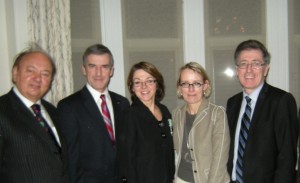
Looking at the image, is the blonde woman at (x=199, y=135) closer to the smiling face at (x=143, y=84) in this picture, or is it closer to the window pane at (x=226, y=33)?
the smiling face at (x=143, y=84)

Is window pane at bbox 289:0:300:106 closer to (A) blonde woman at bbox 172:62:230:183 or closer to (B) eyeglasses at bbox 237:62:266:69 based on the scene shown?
(B) eyeglasses at bbox 237:62:266:69

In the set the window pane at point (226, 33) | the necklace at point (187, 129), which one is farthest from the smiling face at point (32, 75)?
the window pane at point (226, 33)

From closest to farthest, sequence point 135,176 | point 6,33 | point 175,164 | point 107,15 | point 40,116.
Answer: point 40,116 < point 135,176 < point 175,164 < point 6,33 < point 107,15

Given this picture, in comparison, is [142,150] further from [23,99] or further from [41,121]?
[23,99]

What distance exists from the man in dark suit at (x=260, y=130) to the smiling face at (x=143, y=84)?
2.35ft

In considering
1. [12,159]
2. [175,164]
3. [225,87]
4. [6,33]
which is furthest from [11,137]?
[225,87]

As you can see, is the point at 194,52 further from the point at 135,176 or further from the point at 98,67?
the point at 135,176

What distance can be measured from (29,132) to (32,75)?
0.41 meters

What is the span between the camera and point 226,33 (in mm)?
3287

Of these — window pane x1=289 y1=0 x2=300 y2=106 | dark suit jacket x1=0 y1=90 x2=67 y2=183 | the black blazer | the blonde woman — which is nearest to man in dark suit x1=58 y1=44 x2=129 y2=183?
the black blazer

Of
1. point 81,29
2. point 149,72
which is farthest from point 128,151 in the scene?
point 81,29

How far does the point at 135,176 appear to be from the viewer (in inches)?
79.7

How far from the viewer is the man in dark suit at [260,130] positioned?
1.85 m

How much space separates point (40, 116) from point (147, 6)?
1.98 m
